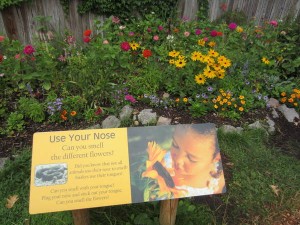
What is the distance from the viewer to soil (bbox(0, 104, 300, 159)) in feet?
10.5

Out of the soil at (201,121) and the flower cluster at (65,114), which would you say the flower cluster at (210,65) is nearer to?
the soil at (201,121)

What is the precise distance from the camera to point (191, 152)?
1893 mm

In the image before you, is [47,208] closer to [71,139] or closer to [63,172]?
[63,172]

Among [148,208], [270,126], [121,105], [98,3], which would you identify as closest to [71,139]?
[148,208]

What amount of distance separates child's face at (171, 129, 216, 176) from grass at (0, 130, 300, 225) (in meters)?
0.65

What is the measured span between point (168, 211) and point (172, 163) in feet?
1.63

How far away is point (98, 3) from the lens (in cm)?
445

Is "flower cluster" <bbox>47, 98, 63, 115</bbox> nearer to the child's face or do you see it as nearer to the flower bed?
the flower bed

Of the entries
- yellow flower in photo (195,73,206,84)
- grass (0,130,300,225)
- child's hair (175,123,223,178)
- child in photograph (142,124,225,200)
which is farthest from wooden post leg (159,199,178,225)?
yellow flower in photo (195,73,206,84)

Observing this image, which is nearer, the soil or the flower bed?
the soil

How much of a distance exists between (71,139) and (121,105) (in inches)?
71.5

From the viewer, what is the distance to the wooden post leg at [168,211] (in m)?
2.08

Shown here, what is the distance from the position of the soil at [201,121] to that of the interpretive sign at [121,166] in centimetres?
156

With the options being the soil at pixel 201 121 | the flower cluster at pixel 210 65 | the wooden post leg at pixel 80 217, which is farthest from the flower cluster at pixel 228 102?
the wooden post leg at pixel 80 217
